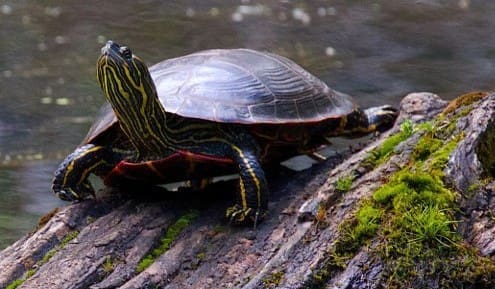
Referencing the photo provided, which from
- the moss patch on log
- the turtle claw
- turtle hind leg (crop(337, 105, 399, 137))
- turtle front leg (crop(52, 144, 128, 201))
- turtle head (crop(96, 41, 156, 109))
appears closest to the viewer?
the moss patch on log

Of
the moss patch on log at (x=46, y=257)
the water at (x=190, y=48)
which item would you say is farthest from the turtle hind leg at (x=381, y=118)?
the water at (x=190, y=48)

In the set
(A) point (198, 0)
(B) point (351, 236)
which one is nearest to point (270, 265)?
(B) point (351, 236)

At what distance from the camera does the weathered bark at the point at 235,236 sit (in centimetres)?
243

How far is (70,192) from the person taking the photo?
337 centimetres

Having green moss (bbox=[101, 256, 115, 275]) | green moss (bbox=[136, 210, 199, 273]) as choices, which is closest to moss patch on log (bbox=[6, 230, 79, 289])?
green moss (bbox=[101, 256, 115, 275])

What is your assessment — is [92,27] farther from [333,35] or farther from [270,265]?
[270,265]

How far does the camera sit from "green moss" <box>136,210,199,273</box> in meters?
2.81

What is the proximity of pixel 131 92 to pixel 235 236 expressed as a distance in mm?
688

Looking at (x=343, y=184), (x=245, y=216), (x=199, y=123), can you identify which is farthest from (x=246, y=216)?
(x=199, y=123)

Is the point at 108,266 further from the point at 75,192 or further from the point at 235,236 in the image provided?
the point at 75,192

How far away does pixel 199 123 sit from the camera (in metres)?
3.27

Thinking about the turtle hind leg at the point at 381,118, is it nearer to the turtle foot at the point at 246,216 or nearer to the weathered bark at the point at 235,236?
the weathered bark at the point at 235,236

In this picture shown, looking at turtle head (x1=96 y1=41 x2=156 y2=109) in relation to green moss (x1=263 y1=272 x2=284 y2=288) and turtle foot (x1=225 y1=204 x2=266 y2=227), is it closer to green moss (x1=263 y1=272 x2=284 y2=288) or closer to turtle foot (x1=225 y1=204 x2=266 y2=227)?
turtle foot (x1=225 y1=204 x2=266 y2=227)

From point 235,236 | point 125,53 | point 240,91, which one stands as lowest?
point 235,236
